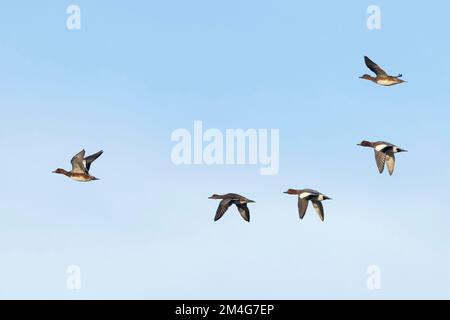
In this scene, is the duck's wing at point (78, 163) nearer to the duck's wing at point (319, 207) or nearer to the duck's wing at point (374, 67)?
the duck's wing at point (319, 207)

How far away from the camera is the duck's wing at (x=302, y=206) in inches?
1563

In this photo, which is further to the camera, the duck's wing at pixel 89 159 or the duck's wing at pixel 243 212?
the duck's wing at pixel 243 212

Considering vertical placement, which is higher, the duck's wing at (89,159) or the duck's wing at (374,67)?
the duck's wing at (374,67)

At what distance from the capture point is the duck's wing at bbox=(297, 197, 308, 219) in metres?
39.7

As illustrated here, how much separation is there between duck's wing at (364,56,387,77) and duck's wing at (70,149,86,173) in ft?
39.4

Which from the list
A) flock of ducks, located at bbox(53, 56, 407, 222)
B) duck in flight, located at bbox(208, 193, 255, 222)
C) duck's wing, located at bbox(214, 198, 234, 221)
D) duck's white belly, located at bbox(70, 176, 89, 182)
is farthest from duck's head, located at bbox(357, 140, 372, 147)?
duck's white belly, located at bbox(70, 176, 89, 182)

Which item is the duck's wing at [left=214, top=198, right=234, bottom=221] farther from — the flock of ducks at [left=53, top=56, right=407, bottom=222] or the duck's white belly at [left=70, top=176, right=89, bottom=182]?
the duck's white belly at [left=70, top=176, right=89, bottom=182]

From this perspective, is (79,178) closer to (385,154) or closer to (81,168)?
(81,168)

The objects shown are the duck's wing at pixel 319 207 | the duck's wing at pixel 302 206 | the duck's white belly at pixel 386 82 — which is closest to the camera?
the duck's wing at pixel 302 206

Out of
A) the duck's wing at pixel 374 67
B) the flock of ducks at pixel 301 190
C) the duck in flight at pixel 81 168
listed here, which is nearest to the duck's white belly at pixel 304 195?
the flock of ducks at pixel 301 190

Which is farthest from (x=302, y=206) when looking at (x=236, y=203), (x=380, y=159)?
(x=380, y=159)

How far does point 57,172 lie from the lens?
39.9 metres
